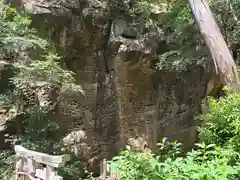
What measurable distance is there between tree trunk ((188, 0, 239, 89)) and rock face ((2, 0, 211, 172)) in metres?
3.36

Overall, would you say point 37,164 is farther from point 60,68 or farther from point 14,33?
point 14,33

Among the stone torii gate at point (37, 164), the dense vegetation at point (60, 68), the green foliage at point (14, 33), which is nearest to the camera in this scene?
the dense vegetation at point (60, 68)

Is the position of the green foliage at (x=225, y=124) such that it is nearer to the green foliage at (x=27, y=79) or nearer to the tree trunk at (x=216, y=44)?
the tree trunk at (x=216, y=44)

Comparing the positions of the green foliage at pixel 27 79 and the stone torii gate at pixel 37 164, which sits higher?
the green foliage at pixel 27 79

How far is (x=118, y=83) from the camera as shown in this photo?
8461mm

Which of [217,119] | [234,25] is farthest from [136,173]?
[234,25]

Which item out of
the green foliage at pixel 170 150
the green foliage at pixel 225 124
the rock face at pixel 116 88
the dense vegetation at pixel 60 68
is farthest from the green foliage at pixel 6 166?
the green foliage at pixel 225 124

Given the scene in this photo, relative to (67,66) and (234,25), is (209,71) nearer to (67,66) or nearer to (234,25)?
(234,25)

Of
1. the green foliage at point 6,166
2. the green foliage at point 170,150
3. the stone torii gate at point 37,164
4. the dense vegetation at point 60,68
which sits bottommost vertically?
the green foliage at point 6,166

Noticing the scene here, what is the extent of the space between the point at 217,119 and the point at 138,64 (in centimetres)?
495

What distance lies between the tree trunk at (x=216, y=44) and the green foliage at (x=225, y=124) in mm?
785

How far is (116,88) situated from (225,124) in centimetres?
525

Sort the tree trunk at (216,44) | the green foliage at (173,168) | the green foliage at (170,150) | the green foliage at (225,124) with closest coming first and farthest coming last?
the green foliage at (173,168), the green foliage at (170,150), the green foliage at (225,124), the tree trunk at (216,44)

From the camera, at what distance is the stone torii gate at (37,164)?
383 centimetres
